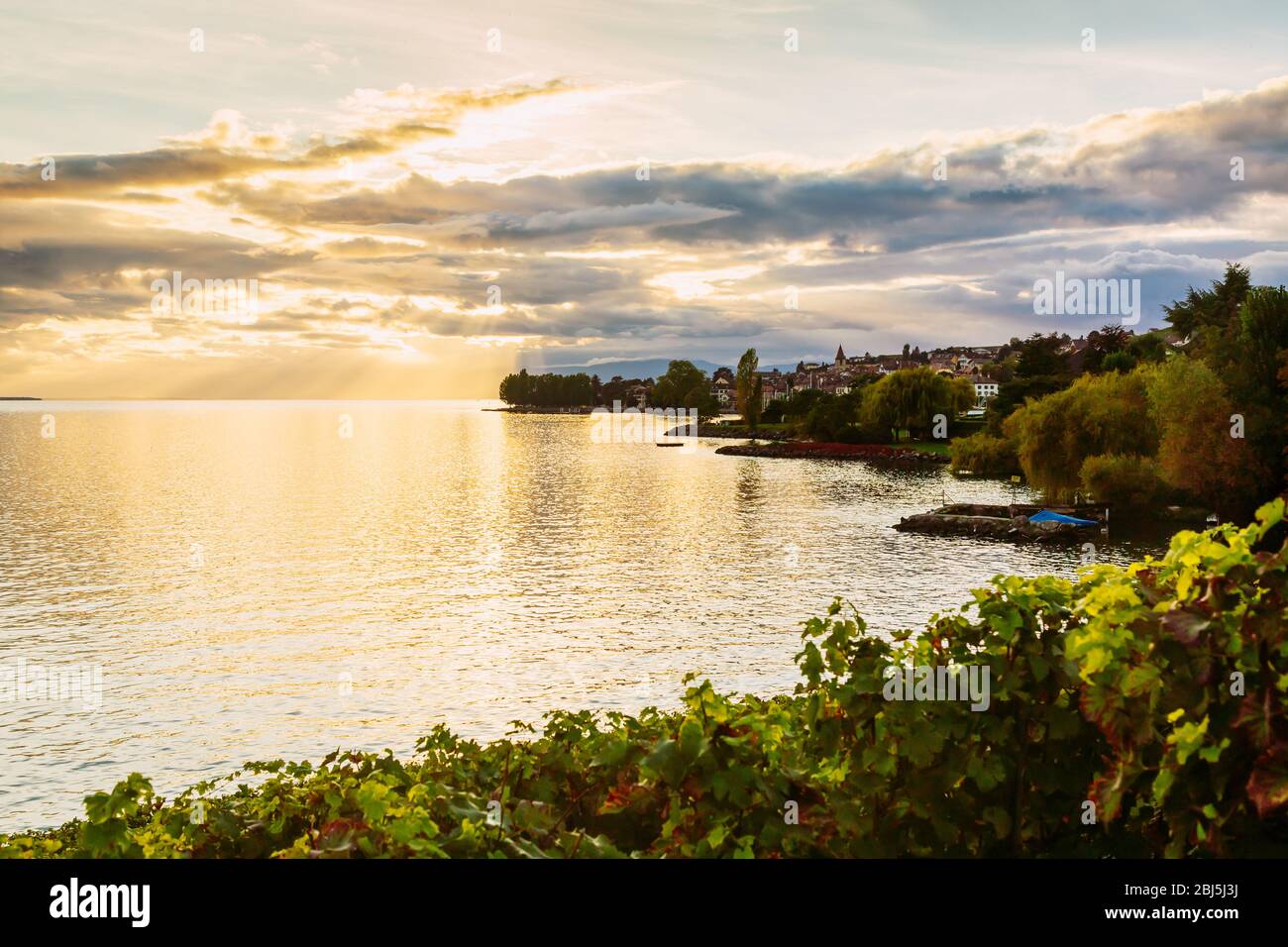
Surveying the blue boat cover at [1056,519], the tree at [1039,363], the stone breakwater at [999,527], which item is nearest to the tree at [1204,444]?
the blue boat cover at [1056,519]

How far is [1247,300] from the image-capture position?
62719 mm

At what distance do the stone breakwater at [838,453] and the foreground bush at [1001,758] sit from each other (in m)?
120

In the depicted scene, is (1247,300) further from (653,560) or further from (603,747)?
(603,747)

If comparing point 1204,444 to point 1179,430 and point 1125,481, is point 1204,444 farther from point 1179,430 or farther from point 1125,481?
point 1125,481

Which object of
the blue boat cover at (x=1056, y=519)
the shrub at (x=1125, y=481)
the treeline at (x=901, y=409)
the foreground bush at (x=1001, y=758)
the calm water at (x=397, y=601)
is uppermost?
the treeline at (x=901, y=409)

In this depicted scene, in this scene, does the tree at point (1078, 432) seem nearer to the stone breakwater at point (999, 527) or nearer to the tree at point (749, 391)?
the stone breakwater at point (999, 527)

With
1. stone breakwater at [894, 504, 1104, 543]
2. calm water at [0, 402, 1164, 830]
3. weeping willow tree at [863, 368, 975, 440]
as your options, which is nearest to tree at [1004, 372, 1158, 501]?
calm water at [0, 402, 1164, 830]

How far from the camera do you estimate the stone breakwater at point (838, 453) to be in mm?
127000

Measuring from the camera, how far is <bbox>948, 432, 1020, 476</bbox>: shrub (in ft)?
336

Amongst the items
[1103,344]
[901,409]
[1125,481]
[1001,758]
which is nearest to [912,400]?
[901,409]

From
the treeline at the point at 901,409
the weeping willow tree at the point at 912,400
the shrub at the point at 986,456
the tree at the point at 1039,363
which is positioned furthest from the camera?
the treeline at the point at 901,409

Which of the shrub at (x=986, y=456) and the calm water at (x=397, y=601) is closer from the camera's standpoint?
the calm water at (x=397, y=601)
